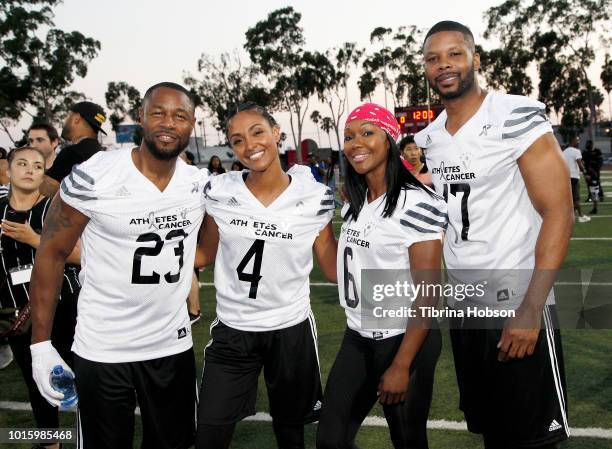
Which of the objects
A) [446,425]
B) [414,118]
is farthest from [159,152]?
[414,118]

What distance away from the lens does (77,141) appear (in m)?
5.50

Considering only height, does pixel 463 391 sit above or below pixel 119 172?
below

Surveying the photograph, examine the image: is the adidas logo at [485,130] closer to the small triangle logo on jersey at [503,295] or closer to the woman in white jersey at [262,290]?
the small triangle logo on jersey at [503,295]

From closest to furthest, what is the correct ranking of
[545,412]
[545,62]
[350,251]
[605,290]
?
1. [545,412]
2. [350,251]
3. [605,290]
4. [545,62]

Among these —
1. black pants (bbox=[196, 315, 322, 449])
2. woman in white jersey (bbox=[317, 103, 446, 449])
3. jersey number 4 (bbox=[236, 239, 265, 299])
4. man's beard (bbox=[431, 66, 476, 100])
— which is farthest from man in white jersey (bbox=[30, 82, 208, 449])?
man's beard (bbox=[431, 66, 476, 100])

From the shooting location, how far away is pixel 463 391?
3.34 metres

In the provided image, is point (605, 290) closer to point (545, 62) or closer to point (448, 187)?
point (448, 187)

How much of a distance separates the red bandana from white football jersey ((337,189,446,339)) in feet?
1.28

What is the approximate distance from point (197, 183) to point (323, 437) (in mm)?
1565

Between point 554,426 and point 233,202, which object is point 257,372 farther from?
point 554,426

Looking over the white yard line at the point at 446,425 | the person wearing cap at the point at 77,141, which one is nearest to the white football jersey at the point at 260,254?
the white yard line at the point at 446,425

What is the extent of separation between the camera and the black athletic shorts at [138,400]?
3160mm

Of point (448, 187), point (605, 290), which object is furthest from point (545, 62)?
point (448, 187)

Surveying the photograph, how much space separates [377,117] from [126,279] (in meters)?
1.64
